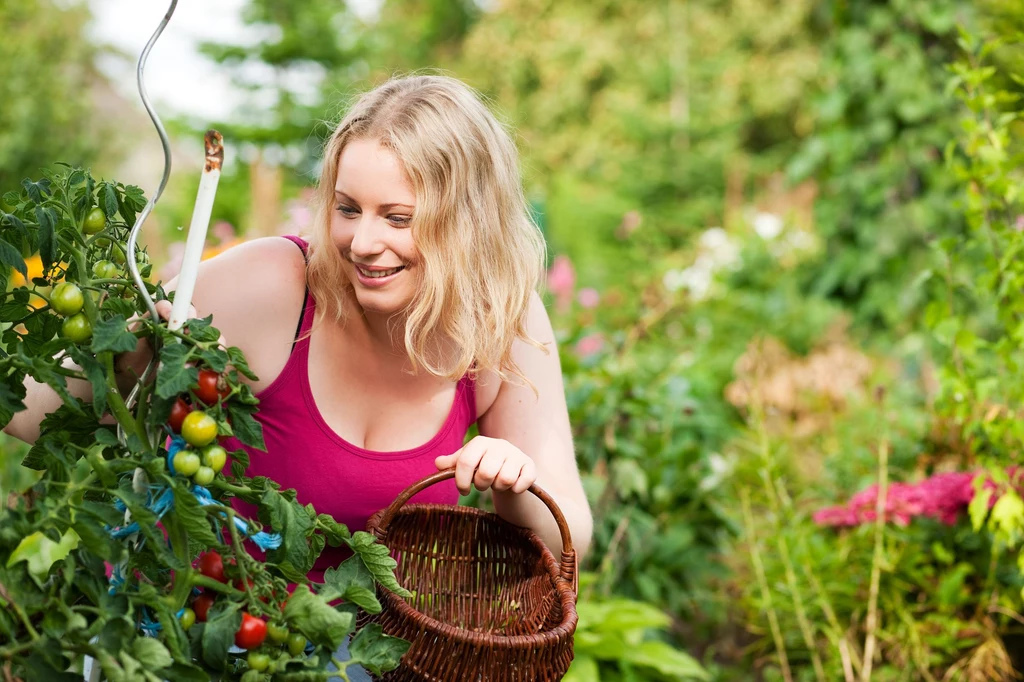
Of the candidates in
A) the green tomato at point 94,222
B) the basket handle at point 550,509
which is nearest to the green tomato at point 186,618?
the basket handle at point 550,509

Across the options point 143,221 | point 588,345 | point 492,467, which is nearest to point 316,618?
point 492,467

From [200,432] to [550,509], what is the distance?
55 cm

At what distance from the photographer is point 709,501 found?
2.97 m

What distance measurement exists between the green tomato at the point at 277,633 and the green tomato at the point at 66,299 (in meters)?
0.40

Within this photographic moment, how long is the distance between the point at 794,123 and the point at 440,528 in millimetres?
13309

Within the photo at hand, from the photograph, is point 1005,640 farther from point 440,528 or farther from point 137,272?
point 137,272

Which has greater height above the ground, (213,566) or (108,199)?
(108,199)

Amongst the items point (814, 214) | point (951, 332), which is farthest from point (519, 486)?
point (814, 214)

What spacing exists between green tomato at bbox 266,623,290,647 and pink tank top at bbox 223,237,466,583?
0.55 meters

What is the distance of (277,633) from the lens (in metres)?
0.99

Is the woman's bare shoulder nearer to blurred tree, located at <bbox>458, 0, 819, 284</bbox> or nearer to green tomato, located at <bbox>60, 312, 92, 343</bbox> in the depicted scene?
green tomato, located at <bbox>60, 312, 92, 343</bbox>

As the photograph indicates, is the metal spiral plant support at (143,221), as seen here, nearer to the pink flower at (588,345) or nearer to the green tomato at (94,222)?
the green tomato at (94,222)

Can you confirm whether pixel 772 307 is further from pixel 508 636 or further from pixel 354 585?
pixel 354 585

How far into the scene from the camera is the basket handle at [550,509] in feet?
4.26
